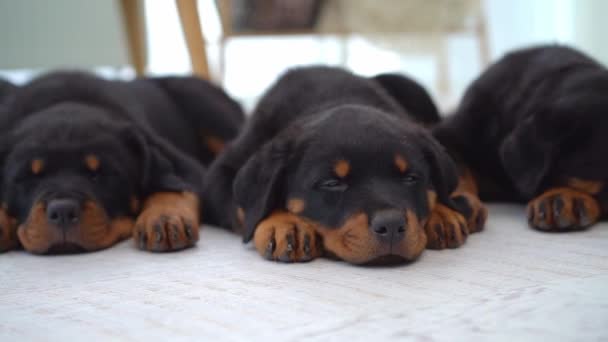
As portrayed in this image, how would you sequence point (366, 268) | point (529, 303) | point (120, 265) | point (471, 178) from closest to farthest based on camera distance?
point (529, 303) → point (366, 268) → point (120, 265) → point (471, 178)

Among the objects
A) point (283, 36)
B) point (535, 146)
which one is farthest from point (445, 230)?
point (283, 36)

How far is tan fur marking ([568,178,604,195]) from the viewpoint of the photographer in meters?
3.54

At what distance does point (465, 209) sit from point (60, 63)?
4.66 meters

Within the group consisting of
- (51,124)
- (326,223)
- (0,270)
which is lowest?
(0,270)

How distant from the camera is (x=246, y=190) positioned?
326cm

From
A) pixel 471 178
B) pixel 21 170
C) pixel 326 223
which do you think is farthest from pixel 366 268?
pixel 21 170

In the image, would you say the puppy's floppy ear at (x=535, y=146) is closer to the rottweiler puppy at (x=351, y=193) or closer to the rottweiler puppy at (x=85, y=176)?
the rottweiler puppy at (x=351, y=193)

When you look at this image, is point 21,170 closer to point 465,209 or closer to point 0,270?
Result: point 0,270

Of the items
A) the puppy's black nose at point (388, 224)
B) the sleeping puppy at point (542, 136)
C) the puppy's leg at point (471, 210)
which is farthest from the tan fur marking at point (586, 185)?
the puppy's black nose at point (388, 224)

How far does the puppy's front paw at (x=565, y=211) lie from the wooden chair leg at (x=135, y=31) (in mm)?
4528

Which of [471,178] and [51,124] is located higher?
[51,124]

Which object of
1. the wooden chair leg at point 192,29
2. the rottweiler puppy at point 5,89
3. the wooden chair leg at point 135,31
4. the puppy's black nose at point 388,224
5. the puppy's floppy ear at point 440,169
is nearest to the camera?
the puppy's black nose at point 388,224

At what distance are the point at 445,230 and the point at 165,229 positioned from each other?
141 cm

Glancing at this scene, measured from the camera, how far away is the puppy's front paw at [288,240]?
3.04 m
